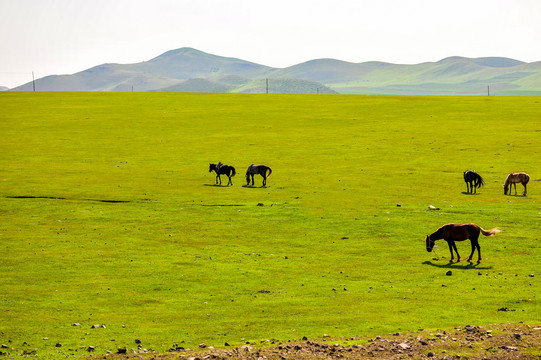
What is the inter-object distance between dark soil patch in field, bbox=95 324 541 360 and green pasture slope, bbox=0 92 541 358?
32.4 inches

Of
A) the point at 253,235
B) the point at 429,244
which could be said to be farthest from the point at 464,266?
the point at 253,235

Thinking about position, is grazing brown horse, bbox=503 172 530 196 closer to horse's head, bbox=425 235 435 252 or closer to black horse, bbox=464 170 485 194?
black horse, bbox=464 170 485 194

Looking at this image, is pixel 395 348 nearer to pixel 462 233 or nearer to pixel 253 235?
pixel 462 233

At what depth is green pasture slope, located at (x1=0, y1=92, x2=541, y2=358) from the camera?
1947 centimetres

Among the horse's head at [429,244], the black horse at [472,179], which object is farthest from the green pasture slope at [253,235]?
the black horse at [472,179]

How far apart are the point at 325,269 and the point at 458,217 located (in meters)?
12.6

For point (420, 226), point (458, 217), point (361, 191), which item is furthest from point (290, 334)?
point (361, 191)

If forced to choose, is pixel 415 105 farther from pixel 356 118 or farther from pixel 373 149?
pixel 373 149

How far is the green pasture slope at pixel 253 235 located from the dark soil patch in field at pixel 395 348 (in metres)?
0.82

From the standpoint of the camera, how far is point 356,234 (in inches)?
1271

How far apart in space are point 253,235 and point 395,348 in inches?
641

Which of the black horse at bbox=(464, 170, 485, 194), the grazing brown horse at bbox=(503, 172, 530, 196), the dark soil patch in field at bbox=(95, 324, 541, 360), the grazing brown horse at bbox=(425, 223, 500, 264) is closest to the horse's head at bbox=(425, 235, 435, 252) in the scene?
the grazing brown horse at bbox=(425, 223, 500, 264)

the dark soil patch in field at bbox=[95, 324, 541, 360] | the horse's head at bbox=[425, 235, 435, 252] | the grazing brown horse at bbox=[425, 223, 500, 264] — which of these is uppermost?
the grazing brown horse at bbox=[425, 223, 500, 264]

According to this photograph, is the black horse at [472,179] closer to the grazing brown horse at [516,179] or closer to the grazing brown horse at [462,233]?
the grazing brown horse at [516,179]
